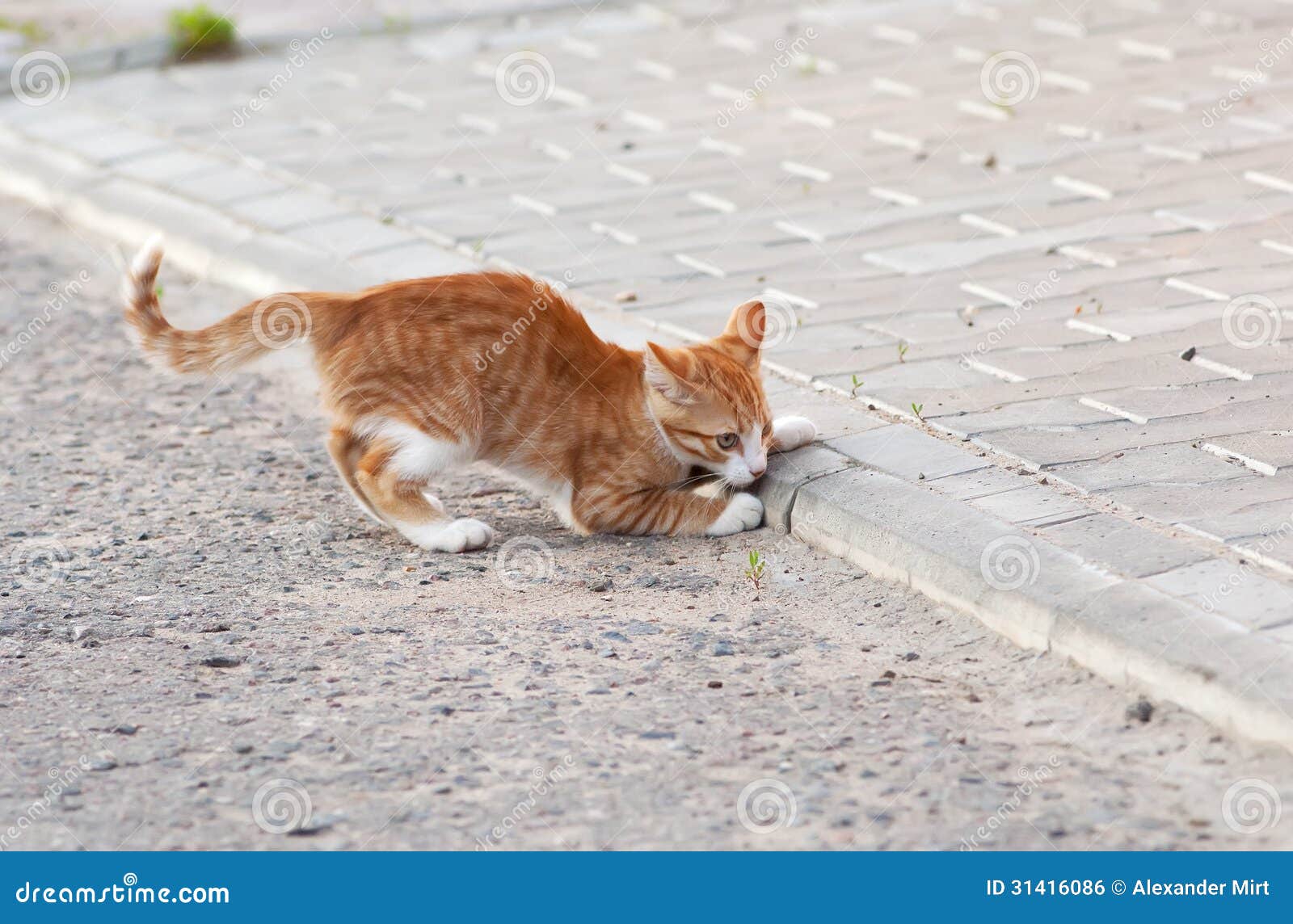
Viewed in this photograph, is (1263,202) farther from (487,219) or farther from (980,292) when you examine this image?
(487,219)

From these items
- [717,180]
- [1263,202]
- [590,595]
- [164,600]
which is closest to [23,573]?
[164,600]

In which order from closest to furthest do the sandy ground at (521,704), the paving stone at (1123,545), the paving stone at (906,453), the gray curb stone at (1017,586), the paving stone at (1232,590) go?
the sandy ground at (521,704)
the gray curb stone at (1017,586)
the paving stone at (1232,590)
the paving stone at (1123,545)
the paving stone at (906,453)

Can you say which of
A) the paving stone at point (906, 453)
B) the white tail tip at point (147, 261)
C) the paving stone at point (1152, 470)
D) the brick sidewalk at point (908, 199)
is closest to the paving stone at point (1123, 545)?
the brick sidewalk at point (908, 199)

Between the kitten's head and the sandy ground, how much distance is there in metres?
0.25

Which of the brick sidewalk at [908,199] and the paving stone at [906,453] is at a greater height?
the brick sidewalk at [908,199]

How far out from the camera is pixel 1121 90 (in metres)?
8.18

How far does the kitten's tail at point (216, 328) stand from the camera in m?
4.64

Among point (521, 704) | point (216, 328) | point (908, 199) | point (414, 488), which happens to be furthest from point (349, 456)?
point (908, 199)

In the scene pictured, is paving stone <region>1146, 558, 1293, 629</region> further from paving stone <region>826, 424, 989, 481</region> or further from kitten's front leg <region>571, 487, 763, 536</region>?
kitten's front leg <region>571, 487, 763, 536</region>

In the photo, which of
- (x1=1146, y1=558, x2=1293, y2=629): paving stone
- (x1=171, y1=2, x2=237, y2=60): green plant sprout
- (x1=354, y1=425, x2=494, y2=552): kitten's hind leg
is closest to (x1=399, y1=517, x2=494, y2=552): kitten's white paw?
(x1=354, y1=425, x2=494, y2=552): kitten's hind leg

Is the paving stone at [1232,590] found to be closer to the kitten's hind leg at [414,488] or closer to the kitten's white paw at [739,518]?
the kitten's white paw at [739,518]

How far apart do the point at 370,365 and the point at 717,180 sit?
3.19 m

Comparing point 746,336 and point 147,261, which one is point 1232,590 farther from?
point 147,261

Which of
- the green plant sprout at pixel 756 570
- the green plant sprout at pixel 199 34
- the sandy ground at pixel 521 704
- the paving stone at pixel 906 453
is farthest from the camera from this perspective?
the green plant sprout at pixel 199 34
